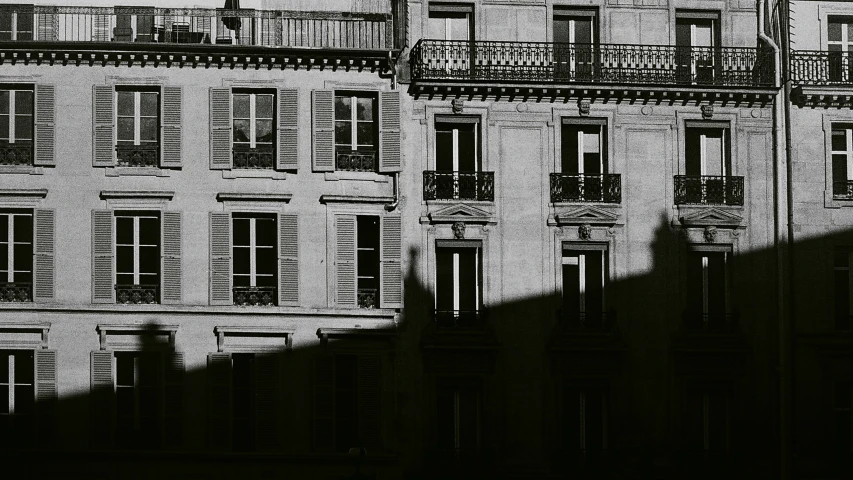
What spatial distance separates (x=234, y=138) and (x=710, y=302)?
12.6 meters

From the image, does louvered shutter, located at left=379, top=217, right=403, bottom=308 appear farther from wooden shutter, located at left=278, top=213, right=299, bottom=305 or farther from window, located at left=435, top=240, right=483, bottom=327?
wooden shutter, located at left=278, top=213, right=299, bottom=305

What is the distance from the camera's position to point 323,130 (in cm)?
3550

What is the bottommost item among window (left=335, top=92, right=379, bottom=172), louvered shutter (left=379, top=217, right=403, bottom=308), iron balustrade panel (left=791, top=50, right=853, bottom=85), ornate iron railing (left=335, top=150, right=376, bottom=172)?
louvered shutter (left=379, top=217, right=403, bottom=308)

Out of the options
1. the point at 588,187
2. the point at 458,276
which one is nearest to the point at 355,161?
the point at 458,276

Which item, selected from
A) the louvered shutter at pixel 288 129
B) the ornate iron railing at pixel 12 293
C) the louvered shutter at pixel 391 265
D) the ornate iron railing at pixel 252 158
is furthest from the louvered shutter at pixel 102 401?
the louvered shutter at pixel 391 265

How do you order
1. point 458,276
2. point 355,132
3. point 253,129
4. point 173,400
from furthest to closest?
point 355,132 → point 458,276 → point 253,129 → point 173,400

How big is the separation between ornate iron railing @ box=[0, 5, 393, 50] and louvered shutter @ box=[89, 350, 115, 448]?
798 cm

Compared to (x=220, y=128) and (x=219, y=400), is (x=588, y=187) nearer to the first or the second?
(x=220, y=128)

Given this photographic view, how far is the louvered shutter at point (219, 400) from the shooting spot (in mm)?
34375

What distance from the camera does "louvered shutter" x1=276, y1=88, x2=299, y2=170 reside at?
1389 inches

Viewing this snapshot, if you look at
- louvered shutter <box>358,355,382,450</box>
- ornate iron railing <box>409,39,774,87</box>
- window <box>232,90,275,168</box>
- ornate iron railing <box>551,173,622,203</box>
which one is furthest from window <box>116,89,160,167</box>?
ornate iron railing <box>551,173,622,203</box>

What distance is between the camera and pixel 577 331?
35.5 meters

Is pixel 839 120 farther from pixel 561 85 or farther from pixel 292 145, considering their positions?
pixel 292 145

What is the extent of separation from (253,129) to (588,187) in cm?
849
